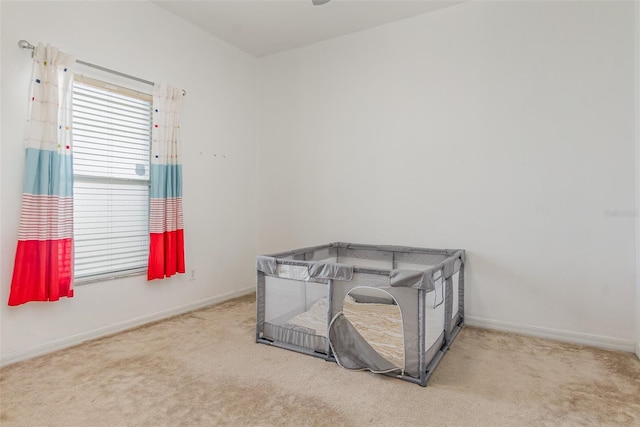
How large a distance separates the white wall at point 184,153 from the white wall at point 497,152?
29.1 inches

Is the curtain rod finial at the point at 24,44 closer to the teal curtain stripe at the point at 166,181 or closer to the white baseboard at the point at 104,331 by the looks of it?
the teal curtain stripe at the point at 166,181

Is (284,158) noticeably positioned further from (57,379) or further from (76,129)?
(57,379)

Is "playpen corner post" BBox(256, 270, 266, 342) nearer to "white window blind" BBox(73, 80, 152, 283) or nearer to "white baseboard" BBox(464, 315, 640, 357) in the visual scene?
"white window blind" BBox(73, 80, 152, 283)

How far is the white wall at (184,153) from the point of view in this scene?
87.5 inches

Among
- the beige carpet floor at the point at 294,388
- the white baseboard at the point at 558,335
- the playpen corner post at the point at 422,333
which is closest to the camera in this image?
the beige carpet floor at the point at 294,388

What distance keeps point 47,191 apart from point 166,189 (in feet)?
2.84

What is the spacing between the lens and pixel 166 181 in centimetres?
302

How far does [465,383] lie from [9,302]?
2775 mm

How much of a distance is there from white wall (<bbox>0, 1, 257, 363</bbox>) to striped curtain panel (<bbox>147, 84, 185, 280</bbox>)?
6.7 inches

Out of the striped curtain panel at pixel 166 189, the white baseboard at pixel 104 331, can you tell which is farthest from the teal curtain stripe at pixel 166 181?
the white baseboard at pixel 104 331

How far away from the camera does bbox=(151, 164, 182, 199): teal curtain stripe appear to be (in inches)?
116

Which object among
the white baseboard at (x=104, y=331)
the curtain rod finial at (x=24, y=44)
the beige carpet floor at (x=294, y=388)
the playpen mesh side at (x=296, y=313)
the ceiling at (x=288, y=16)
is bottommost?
the beige carpet floor at (x=294, y=388)

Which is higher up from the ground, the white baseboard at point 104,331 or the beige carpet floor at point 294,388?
the white baseboard at point 104,331

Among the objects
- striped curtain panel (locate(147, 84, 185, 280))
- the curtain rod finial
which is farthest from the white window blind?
the curtain rod finial
